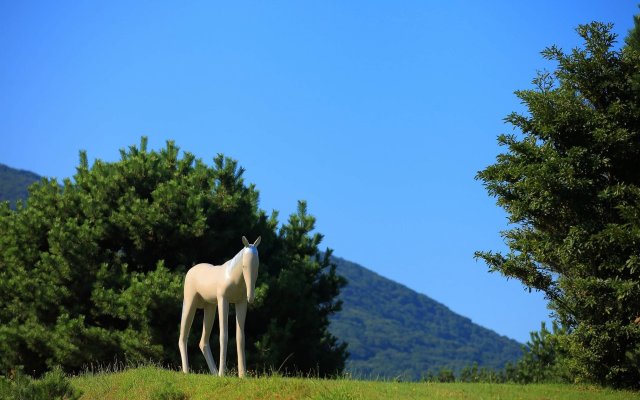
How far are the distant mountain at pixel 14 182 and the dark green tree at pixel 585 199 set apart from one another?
110182 millimetres

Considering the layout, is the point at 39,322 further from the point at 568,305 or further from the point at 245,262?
the point at 568,305

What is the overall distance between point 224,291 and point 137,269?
10386 mm

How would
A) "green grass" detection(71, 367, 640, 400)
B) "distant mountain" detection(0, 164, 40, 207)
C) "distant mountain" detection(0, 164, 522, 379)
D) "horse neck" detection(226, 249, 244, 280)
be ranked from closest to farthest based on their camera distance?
1. "green grass" detection(71, 367, 640, 400)
2. "horse neck" detection(226, 249, 244, 280)
3. "distant mountain" detection(0, 164, 522, 379)
4. "distant mountain" detection(0, 164, 40, 207)

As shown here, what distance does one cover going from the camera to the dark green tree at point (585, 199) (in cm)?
1761

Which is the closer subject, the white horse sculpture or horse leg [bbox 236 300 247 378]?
the white horse sculpture

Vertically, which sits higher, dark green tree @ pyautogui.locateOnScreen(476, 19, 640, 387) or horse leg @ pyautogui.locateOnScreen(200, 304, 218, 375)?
dark green tree @ pyautogui.locateOnScreen(476, 19, 640, 387)

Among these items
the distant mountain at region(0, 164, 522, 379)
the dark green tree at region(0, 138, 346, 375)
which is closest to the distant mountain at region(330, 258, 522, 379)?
the distant mountain at region(0, 164, 522, 379)

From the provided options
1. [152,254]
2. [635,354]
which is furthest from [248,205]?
[635,354]

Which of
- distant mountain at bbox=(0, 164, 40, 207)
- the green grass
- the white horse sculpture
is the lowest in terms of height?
the green grass

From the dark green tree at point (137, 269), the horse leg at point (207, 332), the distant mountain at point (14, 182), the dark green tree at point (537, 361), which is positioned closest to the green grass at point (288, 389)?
the horse leg at point (207, 332)

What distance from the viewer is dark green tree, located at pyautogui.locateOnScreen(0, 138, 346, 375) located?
76.3 ft

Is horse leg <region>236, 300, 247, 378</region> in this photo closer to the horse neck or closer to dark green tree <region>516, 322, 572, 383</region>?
the horse neck

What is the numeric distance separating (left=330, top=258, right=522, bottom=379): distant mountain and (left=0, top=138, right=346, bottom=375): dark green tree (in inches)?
3175

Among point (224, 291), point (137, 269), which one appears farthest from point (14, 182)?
point (224, 291)
